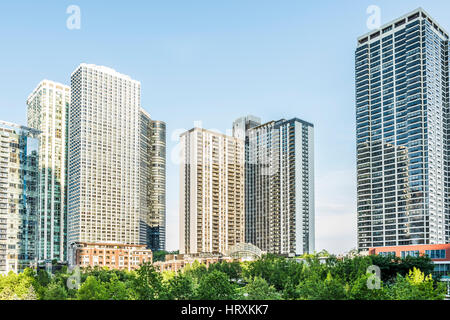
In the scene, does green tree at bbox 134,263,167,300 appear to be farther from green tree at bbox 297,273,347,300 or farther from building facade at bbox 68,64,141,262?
building facade at bbox 68,64,141,262

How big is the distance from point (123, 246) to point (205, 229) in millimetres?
10438

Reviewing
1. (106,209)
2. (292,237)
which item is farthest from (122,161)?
(292,237)

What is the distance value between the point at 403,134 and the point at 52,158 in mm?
28561

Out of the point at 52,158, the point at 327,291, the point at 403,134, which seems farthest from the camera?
the point at 52,158

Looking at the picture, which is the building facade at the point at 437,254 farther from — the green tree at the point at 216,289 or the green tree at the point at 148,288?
the green tree at the point at 148,288

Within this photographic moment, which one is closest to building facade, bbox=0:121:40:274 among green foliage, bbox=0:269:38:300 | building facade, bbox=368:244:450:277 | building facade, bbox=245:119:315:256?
green foliage, bbox=0:269:38:300

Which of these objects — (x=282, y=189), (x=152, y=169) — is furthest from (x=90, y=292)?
(x=282, y=189)

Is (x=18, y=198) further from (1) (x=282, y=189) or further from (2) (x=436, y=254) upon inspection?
(2) (x=436, y=254)

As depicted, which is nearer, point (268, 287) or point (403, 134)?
point (268, 287)

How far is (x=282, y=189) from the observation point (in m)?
36.2

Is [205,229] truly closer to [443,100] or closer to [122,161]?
[122,161]

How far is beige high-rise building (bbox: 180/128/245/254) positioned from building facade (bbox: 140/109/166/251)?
321 cm

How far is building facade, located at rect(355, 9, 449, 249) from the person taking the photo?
34031mm

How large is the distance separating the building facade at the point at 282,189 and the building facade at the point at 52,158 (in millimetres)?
15110
